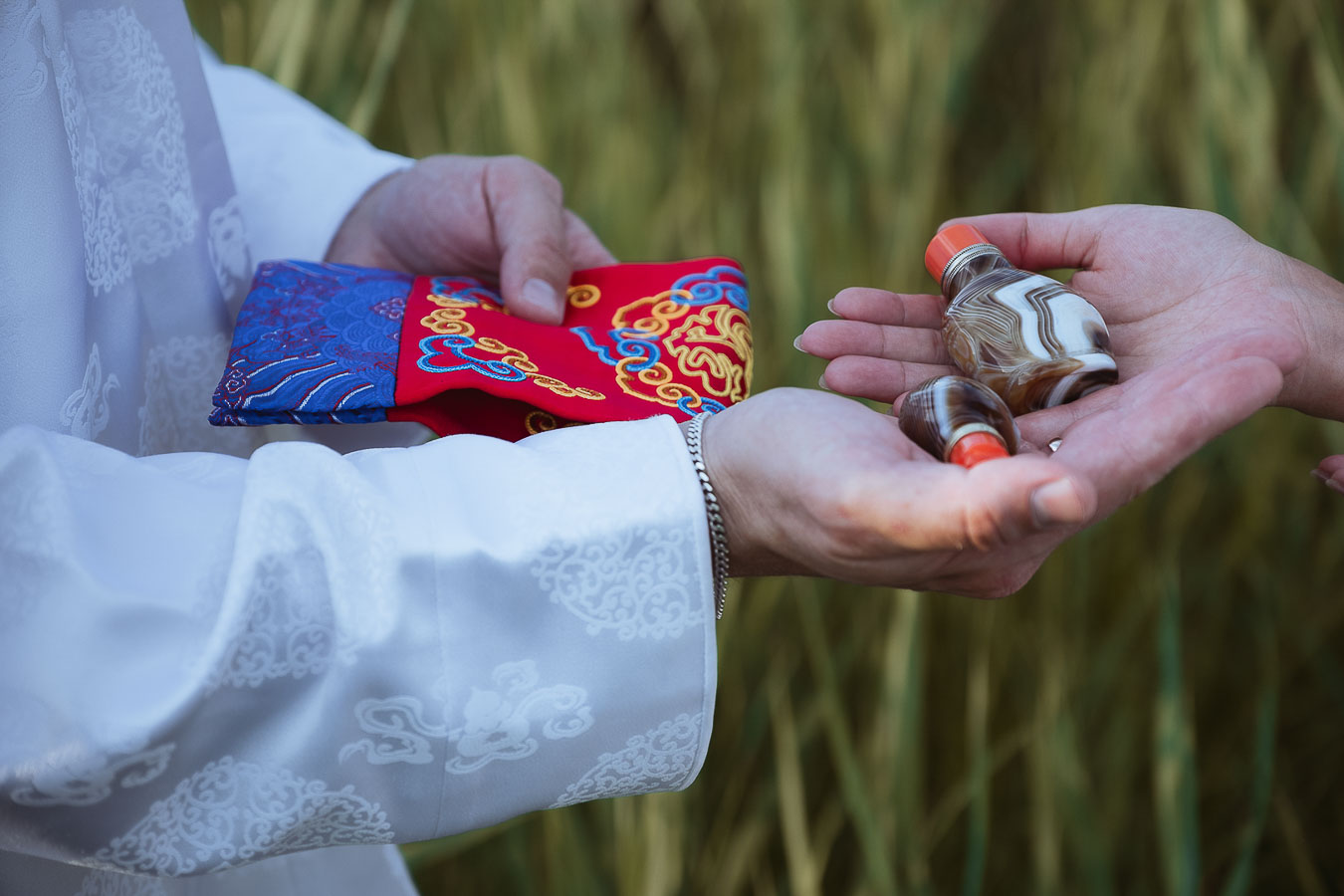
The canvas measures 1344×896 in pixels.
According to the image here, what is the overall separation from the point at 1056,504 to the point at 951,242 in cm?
34

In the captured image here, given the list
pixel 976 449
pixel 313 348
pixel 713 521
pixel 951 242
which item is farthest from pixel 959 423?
pixel 313 348

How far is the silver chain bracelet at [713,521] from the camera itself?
0.45 meters

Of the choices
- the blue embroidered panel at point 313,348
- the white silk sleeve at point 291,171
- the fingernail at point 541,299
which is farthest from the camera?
the white silk sleeve at point 291,171

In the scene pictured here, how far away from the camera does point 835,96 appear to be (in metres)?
1.13

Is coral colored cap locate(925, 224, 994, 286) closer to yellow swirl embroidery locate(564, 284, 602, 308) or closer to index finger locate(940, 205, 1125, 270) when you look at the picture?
index finger locate(940, 205, 1125, 270)

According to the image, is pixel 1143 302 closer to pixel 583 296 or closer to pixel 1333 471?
pixel 1333 471

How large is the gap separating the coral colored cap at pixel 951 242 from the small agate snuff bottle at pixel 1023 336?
1 centimetres

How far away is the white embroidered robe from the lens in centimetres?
37

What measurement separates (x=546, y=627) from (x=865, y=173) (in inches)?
29.9

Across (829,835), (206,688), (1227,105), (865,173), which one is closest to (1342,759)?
(829,835)

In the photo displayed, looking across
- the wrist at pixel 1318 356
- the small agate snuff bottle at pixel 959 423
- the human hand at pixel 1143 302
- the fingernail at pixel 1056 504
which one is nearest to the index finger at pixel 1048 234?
the human hand at pixel 1143 302

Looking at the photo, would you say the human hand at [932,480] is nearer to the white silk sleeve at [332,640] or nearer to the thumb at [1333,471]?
the white silk sleeve at [332,640]

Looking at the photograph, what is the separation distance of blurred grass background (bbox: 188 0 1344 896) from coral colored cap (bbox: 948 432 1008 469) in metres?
0.33

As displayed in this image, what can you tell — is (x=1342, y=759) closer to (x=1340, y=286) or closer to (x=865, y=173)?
(x=1340, y=286)
